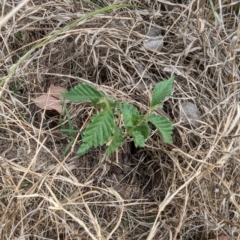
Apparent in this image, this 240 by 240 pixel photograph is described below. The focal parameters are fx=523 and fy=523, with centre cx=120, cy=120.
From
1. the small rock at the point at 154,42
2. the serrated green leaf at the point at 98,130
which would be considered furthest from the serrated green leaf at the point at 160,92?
the small rock at the point at 154,42

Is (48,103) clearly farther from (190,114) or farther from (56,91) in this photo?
(190,114)

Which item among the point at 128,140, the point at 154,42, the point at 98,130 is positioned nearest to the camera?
the point at 98,130

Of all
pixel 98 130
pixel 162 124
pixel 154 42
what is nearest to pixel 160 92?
pixel 162 124

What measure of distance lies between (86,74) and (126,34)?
177 mm

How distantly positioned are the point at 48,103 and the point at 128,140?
255 millimetres

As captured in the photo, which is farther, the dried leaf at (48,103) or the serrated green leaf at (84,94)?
the dried leaf at (48,103)

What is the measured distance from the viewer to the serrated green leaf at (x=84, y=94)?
129 centimetres

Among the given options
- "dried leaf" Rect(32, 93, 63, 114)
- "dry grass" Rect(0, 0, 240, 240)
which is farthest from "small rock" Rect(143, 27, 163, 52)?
"dried leaf" Rect(32, 93, 63, 114)

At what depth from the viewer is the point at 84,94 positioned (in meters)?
1.29

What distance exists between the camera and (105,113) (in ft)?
4.18

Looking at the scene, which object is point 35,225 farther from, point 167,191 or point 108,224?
point 167,191

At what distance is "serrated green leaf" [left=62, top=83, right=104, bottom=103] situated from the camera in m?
1.29

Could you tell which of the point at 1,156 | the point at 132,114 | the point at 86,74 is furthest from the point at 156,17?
the point at 1,156

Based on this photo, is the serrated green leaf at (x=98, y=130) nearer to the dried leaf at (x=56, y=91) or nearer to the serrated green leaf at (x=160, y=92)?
the serrated green leaf at (x=160, y=92)
